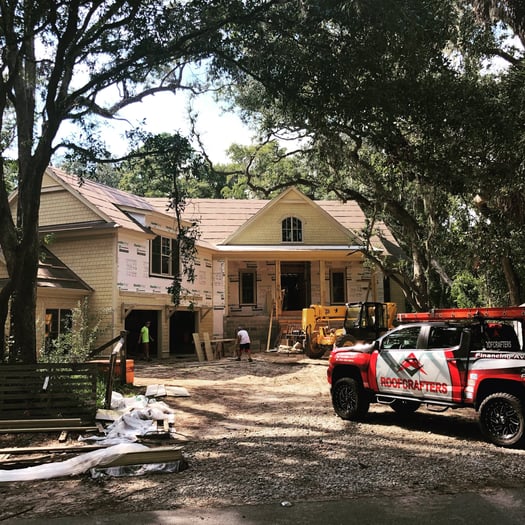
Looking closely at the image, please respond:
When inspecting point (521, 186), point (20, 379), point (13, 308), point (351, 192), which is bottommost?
point (20, 379)

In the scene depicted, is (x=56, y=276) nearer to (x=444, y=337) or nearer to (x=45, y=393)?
(x=45, y=393)

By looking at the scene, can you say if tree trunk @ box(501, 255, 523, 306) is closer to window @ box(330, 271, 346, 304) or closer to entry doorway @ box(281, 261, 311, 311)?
window @ box(330, 271, 346, 304)

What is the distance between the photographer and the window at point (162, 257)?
2330cm

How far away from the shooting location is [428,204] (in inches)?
776

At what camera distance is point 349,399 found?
1037 cm

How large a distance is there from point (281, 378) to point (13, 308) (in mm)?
8971

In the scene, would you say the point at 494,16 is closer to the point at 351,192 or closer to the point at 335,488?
the point at 351,192

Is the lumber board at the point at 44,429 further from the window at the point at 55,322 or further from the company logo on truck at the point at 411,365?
the window at the point at 55,322

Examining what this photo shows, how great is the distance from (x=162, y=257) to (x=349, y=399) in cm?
1494

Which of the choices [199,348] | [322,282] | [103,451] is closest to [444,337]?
[103,451]

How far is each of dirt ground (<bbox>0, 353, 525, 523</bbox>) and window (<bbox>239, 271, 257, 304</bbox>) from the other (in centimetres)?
1557

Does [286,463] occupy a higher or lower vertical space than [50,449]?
lower

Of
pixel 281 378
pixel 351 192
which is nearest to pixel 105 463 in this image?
pixel 281 378

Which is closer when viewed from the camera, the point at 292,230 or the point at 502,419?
the point at 502,419
